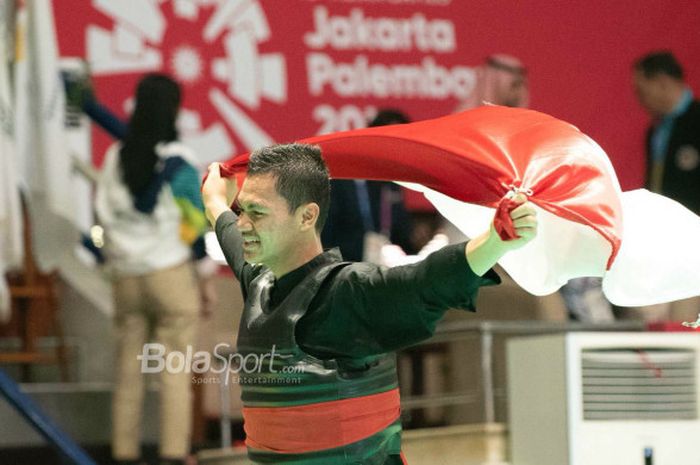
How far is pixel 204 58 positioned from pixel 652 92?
2.25 meters

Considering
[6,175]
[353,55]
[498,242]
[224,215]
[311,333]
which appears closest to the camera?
[498,242]

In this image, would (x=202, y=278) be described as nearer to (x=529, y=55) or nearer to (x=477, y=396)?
(x=477, y=396)

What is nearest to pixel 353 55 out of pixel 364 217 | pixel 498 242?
pixel 364 217

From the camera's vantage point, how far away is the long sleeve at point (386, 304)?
9.04 feet

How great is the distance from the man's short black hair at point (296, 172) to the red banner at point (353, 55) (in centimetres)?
406

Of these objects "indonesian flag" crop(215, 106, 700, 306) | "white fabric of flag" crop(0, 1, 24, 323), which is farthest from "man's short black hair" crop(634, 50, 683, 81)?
"indonesian flag" crop(215, 106, 700, 306)

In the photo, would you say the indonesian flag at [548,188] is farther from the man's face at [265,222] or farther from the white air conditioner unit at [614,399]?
the white air conditioner unit at [614,399]

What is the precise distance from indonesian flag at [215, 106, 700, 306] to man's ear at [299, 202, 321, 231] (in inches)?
14.2

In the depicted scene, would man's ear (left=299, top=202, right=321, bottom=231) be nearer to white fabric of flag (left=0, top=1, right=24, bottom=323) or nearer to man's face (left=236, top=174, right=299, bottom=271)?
man's face (left=236, top=174, right=299, bottom=271)

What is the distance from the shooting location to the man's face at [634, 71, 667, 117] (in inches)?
259

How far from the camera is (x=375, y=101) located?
24.8ft

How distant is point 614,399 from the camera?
5.55m

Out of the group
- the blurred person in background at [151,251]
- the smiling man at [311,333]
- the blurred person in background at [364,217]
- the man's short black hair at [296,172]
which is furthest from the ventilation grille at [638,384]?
the man's short black hair at [296,172]

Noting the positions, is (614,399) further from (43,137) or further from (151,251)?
(43,137)
